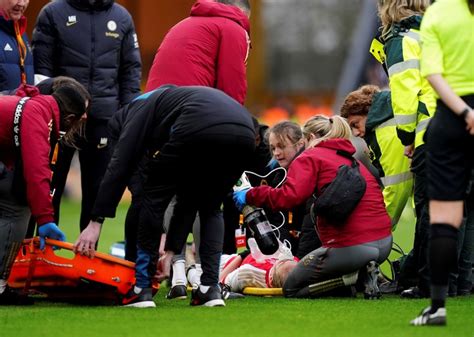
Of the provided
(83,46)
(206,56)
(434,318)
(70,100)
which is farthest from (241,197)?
(83,46)

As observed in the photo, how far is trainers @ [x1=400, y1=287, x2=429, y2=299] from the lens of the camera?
8.14m

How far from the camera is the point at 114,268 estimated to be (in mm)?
7539

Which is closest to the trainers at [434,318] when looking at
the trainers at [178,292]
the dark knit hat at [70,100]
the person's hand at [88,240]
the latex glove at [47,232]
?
the person's hand at [88,240]

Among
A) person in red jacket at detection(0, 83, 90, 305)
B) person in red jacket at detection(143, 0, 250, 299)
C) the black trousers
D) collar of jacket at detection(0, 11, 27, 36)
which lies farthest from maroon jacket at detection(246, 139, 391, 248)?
collar of jacket at detection(0, 11, 27, 36)

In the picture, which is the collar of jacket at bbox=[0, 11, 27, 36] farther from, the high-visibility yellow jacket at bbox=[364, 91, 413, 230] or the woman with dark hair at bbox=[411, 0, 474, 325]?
the woman with dark hair at bbox=[411, 0, 474, 325]

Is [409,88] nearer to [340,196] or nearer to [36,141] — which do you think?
[340,196]

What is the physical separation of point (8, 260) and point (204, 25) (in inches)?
80.4

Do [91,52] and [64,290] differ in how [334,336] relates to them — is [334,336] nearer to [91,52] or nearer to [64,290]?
[64,290]

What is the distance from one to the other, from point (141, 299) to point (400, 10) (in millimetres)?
2622

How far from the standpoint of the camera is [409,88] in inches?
324

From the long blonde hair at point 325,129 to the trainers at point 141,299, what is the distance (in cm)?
158

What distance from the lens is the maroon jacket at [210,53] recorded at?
8430mm

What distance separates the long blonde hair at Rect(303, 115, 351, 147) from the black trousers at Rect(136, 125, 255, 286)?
1047mm

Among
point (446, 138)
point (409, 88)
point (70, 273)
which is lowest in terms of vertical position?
point (70, 273)
